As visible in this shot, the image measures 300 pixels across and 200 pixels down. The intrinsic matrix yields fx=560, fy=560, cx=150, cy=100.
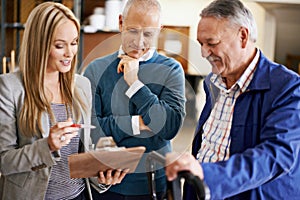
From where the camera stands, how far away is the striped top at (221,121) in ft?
5.13

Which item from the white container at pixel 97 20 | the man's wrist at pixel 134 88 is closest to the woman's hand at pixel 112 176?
the man's wrist at pixel 134 88

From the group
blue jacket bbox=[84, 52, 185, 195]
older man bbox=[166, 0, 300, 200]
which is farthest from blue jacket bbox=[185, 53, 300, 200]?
blue jacket bbox=[84, 52, 185, 195]

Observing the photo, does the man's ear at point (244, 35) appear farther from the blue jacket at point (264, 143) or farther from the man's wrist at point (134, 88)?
the man's wrist at point (134, 88)

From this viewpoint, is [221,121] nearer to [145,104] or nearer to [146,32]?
[145,104]

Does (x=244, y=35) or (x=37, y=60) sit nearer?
(x=244, y=35)

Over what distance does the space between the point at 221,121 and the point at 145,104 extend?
23cm

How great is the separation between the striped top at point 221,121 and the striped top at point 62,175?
413 millimetres

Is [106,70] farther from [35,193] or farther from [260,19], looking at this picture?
[260,19]

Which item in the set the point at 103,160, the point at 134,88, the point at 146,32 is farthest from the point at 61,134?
the point at 146,32

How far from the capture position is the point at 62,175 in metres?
1.76

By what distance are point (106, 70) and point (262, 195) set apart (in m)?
0.58

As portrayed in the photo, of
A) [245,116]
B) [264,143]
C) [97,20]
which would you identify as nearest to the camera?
[264,143]

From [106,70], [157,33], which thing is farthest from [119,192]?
[157,33]

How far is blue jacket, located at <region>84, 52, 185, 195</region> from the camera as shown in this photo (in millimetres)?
1584
